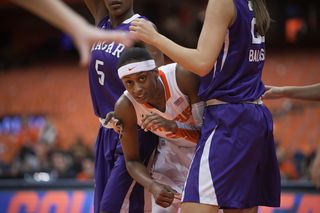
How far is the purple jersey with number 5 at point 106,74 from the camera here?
121 inches

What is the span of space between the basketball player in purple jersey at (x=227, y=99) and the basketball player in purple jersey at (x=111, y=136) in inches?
33.6

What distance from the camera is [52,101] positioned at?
13.4m

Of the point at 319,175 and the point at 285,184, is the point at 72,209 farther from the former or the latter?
the point at 319,175

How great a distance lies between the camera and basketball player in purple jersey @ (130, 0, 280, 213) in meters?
2.04

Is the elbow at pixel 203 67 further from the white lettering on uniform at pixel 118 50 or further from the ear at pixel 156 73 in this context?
the white lettering on uniform at pixel 118 50

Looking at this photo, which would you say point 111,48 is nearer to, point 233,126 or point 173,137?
point 173,137

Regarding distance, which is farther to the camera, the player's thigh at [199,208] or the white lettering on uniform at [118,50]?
the white lettering on uniform at [118,50]

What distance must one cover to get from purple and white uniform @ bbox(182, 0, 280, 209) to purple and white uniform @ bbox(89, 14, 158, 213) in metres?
0.86

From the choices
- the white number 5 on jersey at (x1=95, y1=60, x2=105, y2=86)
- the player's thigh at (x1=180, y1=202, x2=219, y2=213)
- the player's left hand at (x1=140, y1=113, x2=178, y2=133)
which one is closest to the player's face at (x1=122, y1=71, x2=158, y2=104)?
the player's left hand at (x1=140, y1=113, x2=178, y2=133)

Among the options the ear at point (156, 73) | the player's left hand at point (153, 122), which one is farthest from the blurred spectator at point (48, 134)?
the player's left hand at point (153, 122)

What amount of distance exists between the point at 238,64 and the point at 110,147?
1440 mm

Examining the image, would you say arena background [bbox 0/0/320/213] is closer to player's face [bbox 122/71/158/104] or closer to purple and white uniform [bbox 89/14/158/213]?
purple and white uniform [bbox 89/14/158/213]

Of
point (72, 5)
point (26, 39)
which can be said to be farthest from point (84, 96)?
point (26, 39)

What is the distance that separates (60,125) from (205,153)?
10.5 m
